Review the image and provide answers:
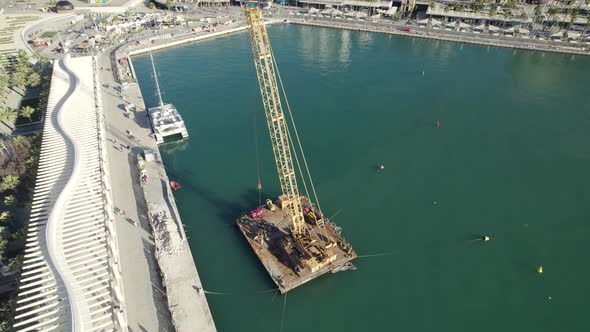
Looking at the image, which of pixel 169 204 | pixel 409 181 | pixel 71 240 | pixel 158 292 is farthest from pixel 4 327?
pixel 409 181

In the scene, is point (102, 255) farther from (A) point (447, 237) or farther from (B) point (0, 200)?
(A) point (447, 237)

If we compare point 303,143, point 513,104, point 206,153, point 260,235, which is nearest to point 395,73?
point 513,104

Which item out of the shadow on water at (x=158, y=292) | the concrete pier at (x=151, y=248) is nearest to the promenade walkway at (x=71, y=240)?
the concrete pier at (x=151, y=248)

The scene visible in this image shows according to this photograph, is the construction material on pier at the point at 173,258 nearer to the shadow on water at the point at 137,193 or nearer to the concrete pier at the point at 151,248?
the concrete pier at the point at 151,248

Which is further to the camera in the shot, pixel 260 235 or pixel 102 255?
pixel 260 235

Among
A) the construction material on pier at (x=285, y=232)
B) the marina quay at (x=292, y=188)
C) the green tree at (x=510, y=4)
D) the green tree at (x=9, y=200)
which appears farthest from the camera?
the green tree at (x=510, y=4)

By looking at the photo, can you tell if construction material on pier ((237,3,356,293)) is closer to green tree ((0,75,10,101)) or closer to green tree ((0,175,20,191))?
green tree ((0,175,20,191))
